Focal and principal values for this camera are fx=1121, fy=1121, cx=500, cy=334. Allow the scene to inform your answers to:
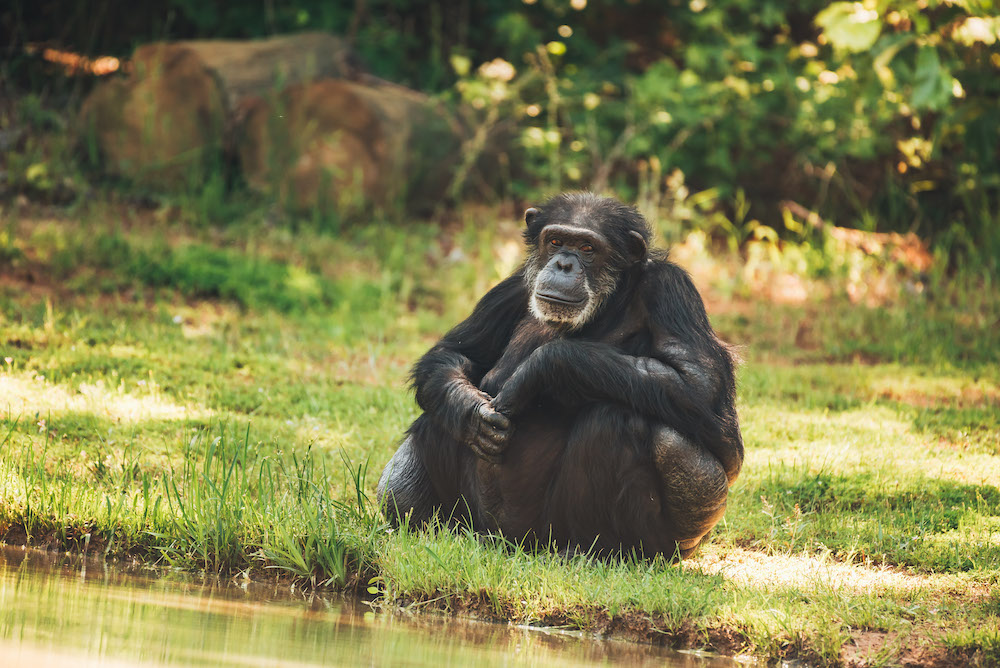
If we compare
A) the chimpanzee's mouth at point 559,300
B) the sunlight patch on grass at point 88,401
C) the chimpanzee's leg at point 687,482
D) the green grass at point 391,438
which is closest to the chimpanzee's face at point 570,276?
the chimpanzee's mouth at point 559,300

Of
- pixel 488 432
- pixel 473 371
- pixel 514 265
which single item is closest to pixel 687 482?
pixel 488 432

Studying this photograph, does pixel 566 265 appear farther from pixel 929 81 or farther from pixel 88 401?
pixel 929 81

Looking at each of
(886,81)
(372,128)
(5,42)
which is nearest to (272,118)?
(372,128)

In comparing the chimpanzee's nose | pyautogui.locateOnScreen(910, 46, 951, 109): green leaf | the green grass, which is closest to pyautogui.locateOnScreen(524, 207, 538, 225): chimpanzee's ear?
the chimpanzee's nose

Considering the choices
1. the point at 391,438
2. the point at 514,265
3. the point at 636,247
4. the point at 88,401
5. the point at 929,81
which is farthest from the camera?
the point at 514,265

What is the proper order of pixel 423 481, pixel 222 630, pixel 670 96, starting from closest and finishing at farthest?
pixel 222 630
pixel 423 481
pixel 670 96

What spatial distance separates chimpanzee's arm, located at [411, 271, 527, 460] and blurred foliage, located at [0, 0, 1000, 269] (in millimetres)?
6659

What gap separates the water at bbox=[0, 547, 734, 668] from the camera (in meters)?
3.26

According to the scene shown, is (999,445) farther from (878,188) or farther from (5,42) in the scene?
(5,42)

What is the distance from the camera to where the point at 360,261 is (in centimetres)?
1099

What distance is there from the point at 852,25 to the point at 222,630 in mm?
5412

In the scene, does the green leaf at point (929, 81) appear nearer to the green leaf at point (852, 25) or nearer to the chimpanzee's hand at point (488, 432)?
the green leaf at point (852, 25)

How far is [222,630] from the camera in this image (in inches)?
140

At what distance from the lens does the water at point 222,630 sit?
128 inches
